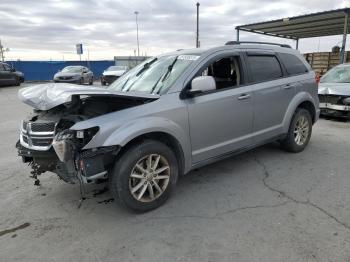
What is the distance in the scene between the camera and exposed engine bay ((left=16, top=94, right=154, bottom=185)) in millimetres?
3225

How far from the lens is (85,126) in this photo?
3223mm

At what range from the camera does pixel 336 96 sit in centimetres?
853

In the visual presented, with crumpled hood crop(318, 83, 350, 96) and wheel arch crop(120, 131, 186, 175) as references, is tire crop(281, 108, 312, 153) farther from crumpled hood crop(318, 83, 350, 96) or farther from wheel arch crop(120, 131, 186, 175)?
crumpled hood crop(318, 83, 350, 96)

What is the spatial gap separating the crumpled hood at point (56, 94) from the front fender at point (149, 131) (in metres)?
0.29

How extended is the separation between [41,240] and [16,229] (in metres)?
0.42

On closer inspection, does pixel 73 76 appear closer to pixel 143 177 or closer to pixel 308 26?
pixel 308 26

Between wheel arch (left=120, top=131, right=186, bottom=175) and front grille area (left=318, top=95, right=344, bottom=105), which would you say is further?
front grille area (left=318, top=95, right=344, bottom=105)

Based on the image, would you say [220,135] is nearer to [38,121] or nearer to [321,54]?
[38,121]

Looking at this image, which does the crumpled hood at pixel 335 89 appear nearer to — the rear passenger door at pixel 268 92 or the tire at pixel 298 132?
the tire at pixel 298 132

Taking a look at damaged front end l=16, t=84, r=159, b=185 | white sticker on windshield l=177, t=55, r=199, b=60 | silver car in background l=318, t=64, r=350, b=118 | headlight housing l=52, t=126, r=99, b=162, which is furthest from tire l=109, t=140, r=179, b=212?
silver car in background l=318, t=64, r=350, b=118

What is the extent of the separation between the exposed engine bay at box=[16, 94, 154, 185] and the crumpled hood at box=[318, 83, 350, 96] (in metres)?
6.65

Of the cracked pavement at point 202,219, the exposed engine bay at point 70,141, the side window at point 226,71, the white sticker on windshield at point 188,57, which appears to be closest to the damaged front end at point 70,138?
the exposed engine bay at point 70,141

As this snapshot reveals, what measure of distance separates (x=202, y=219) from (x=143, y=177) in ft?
2.57

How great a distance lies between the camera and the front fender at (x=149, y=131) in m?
3.29
